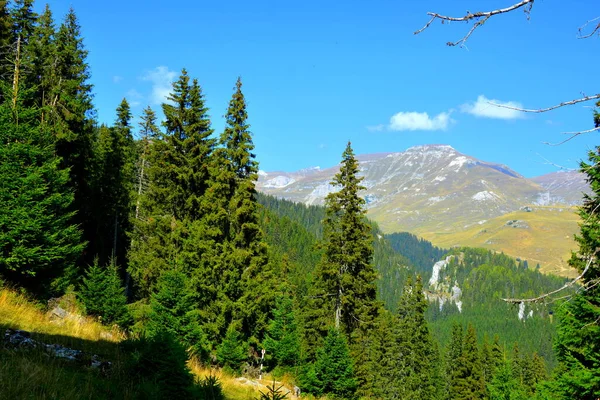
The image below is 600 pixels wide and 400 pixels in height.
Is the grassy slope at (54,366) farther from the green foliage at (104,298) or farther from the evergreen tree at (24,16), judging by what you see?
the evergreen tree at (24,16)

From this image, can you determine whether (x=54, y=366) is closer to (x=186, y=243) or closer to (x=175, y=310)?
(x=175, y=310)

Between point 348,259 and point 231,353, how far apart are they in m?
7.85

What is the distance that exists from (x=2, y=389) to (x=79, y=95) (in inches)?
972

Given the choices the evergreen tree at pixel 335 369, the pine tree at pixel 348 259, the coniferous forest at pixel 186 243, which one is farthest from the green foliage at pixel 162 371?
the pine tree at pixel 348 259

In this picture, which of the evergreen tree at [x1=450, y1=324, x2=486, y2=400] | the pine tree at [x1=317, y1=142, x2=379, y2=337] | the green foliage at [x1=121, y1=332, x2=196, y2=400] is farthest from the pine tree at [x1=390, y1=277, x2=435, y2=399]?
the green foliage at [x1=121, y1=332, x2=196, y2=400]

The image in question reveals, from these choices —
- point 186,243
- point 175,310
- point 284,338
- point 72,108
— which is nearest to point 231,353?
point 175,310

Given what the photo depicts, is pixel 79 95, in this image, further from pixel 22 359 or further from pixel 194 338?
pixel 22 359

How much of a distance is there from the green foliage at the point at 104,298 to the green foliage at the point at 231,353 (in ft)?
17.2

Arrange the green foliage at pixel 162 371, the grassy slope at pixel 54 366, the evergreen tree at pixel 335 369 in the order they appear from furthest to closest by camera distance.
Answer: the evergreen tree at pixel 335 369
the green foliage at pixel 162 371
the grassy slope at pixel 54 366

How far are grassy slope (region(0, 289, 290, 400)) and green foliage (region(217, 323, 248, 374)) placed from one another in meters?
7.53

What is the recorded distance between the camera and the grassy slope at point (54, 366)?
18.2 ft

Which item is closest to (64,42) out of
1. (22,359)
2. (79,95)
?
(79,95)

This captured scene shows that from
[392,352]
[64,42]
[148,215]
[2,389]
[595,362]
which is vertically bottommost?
[392,352]

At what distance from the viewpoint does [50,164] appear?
1467 cm
